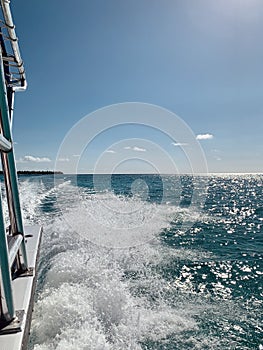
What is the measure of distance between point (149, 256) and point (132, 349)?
408 centimetres

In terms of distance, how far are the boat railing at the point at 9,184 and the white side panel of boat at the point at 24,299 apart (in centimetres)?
9

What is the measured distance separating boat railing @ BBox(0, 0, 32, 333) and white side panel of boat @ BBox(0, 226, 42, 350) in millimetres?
92

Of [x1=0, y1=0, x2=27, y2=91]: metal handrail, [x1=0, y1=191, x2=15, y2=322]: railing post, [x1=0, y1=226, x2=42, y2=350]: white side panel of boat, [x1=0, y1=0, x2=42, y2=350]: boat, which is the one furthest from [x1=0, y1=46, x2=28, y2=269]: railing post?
[x1=0, y1=191, x2=15, y2=322]: railing post

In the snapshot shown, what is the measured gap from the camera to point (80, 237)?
8.95 metres

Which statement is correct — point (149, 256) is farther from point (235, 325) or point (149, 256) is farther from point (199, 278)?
point (235, 325)

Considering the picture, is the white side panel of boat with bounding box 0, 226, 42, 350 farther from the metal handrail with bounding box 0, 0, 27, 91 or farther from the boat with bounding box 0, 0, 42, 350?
the metal handrail with bounding box 0, 0, 27, 91

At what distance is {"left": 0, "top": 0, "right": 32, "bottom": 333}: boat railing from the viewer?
5.62 ft

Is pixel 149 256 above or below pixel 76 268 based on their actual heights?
below

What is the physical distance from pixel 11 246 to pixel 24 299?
0.46 metres

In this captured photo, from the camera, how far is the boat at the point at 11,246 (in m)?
1.70

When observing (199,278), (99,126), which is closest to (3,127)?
(199,278)

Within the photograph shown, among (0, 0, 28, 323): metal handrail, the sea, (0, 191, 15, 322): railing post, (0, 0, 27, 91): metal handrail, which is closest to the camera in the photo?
(0, 191, 15, 322): railing post

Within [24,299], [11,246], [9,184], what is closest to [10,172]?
[9,184]

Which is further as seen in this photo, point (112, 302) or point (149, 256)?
point (149, 256)
